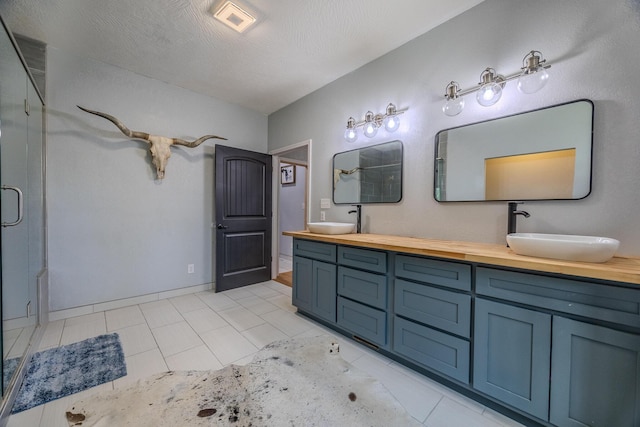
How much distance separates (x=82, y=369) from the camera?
1755 millimetres

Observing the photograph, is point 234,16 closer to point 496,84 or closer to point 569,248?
point 496,84

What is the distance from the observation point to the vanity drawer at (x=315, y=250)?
2.28 m

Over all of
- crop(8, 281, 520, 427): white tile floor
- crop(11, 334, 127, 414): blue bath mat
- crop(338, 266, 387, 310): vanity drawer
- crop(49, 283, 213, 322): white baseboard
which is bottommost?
crop(8, 281, 520, 427): white tile floor

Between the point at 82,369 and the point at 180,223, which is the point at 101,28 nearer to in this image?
the point at 180,223

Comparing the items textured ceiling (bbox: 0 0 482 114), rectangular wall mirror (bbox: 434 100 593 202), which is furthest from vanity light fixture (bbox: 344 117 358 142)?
rectangular wall mirror (bbox: 434 100 593 202)

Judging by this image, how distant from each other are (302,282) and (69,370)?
186 centimetres

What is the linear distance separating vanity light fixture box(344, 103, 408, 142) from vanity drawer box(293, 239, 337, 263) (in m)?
1.25

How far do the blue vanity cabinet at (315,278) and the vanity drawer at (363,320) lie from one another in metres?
0.12

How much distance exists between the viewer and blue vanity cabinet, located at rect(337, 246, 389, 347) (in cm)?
189

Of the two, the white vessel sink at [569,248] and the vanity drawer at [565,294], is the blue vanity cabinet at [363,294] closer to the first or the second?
the vanity drawer at [565,294]

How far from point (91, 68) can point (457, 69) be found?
3.65m

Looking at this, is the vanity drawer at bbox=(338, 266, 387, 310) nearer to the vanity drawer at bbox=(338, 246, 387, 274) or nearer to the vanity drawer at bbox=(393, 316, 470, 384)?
the vanity drawer at bbox=(338, 246, 387, 274)

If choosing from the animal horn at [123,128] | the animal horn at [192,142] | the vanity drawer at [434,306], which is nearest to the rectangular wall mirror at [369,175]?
the vanity drawer at [434,306]

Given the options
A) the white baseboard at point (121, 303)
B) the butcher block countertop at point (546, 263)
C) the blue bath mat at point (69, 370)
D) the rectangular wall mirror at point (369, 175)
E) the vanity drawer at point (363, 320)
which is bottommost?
the blue bath mat at point (69, 370)
